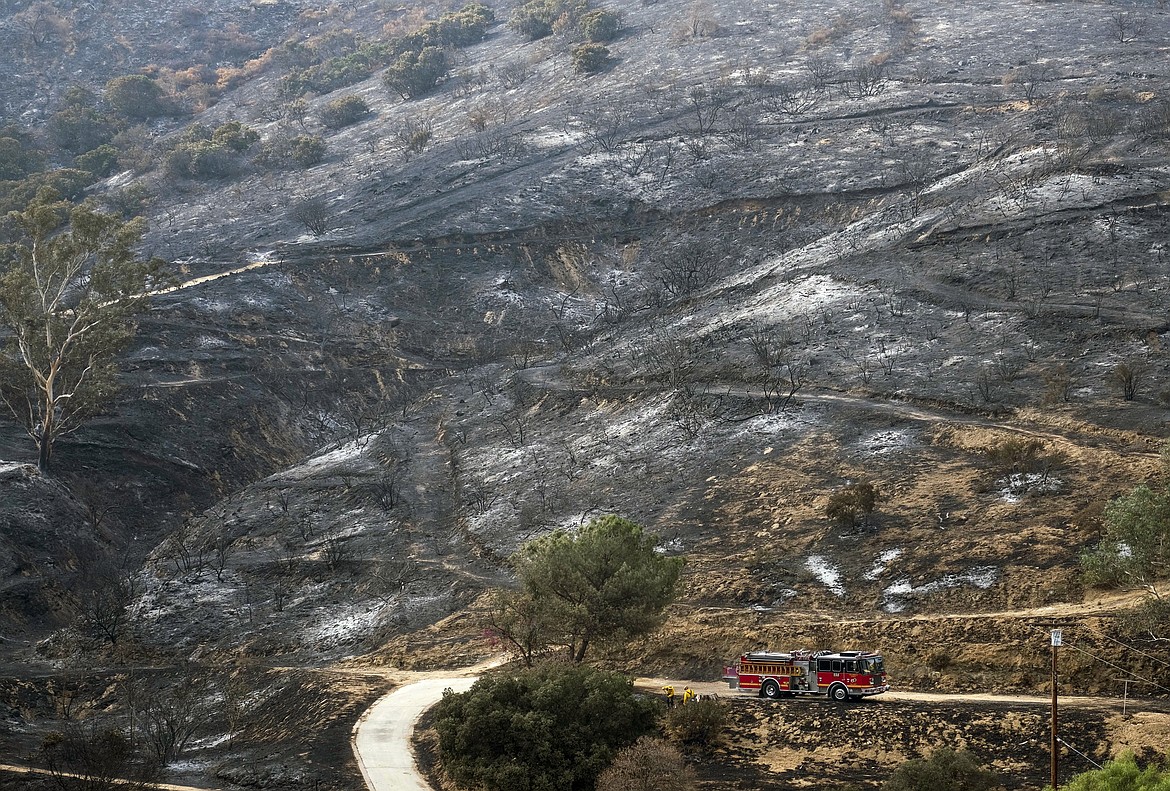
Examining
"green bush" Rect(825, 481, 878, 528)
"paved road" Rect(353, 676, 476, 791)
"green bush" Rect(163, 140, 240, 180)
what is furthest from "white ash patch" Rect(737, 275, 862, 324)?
"green bush" Rect(163, 140, 240, 180)

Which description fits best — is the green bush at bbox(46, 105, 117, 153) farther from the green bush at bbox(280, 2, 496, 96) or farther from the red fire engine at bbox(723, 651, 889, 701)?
the red fire engine at bbox(723, 651, 889, 701)

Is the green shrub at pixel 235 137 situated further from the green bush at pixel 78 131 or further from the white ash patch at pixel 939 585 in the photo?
the white ash patch at pixel 939 585

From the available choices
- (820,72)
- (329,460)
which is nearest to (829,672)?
(329,460)

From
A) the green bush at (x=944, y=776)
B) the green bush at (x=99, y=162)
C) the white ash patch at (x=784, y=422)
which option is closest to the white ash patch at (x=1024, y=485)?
the white ash patch at (x=784, y=422)

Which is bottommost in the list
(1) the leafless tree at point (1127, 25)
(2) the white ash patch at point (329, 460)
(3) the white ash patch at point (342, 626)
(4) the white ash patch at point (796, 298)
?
(2) the white ash patch at point (329, 460)

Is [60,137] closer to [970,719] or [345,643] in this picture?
[345,643]

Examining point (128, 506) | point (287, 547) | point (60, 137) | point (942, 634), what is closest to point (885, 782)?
point (942, 634)

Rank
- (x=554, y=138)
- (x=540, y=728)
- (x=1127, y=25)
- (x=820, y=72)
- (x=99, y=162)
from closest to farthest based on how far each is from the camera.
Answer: (x=540, y=728) < (x=554, y=138) < (x=1127, y=25) < (x=820, y=72) < (x=99, y=162)

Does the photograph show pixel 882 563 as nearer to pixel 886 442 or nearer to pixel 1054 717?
pixel 886 442
